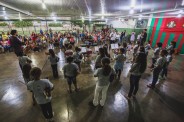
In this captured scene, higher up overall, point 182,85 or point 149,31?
point 149,31

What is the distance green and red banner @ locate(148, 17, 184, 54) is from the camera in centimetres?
930

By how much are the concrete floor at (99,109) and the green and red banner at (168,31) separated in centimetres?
657

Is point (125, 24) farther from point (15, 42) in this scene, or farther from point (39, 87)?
point (39, 87)

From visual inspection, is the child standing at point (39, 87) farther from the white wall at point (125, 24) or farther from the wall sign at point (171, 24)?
the white wall at point (125, 24)

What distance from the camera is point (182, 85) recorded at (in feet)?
15.0

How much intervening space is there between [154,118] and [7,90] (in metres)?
5.20

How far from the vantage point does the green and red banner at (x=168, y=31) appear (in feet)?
30.5

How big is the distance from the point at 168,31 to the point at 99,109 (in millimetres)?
11057

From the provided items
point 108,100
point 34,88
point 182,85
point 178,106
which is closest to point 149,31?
point 182,85

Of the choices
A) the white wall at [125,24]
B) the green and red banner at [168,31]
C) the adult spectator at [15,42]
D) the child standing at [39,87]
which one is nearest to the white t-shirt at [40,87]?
the child standing at [39,87]

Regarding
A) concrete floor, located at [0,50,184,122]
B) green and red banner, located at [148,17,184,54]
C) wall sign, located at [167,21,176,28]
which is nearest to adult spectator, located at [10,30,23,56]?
concrete floor, located at [0,50,184,122]

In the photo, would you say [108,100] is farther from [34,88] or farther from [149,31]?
[149,31]

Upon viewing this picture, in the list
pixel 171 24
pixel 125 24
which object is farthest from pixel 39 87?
pixel 125 24

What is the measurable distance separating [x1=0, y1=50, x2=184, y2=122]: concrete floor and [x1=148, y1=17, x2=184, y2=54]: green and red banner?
259 inches
